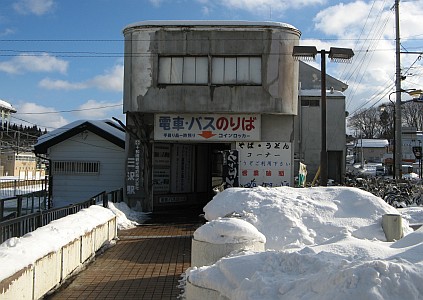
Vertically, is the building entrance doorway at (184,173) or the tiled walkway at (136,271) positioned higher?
the building entrance doorway at (184,173)

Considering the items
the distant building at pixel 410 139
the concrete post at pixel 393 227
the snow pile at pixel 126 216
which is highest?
the distant building at pixel 410 139

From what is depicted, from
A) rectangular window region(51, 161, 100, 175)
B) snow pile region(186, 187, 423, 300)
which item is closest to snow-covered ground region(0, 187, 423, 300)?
snow pile region(186, 187, 423, 300)

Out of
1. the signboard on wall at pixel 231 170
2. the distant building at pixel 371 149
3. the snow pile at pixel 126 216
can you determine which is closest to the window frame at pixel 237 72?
the signboard on wall at pixel 231 170

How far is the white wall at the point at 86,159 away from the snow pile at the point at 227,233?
1473 centimetres

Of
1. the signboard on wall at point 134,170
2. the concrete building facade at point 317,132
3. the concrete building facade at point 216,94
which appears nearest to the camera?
the concrete building facade at point 216,94

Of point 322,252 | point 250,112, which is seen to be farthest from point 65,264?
point 250,112

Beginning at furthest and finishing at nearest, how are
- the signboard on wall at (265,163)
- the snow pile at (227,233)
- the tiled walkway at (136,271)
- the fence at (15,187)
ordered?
1. the fence at (15,187)
2. the signboard on wall at (265,163)
3. the tiled walkway at (136,271)
4. the snow pile at (227,233)

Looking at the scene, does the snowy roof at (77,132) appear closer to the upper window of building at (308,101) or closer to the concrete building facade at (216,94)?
the concrete building facade at (216,94)

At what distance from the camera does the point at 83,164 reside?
2131cm

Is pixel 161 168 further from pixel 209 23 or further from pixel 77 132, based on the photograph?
pixel 209 23

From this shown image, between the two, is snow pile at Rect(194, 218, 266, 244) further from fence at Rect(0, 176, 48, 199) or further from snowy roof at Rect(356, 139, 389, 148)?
snowy roof at Rect(356, 139, 389, 148)

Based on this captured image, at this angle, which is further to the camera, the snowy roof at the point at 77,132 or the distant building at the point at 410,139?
the distant building at the point at 410,139

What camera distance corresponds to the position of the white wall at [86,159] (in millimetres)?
21297

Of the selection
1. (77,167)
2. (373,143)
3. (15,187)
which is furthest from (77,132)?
(373,143)
